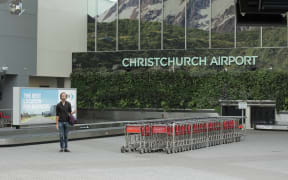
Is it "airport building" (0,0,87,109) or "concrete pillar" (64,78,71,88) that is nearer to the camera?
"airport building" (0,0,87,109)

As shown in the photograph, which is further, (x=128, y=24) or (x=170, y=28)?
(x=128, y=24)

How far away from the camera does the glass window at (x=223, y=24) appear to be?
33156mm

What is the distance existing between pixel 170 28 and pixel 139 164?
74.5ft

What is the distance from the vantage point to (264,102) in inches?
1233

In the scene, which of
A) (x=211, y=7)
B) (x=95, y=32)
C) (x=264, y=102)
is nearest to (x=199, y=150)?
(x=264, y=102)

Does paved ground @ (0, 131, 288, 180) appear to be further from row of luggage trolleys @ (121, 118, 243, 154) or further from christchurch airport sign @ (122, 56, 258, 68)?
christchurch airport sign @ (122, 56, 258, 68)

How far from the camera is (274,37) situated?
105 feet

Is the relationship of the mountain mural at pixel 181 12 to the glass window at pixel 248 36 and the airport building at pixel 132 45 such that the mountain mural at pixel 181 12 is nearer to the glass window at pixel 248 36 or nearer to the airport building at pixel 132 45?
the airport building at pixel 132 45

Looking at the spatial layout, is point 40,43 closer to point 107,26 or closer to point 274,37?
point 107,26

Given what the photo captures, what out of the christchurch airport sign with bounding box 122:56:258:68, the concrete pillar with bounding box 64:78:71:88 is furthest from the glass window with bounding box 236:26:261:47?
the concrete pillar with bounding box 64:78:71:88

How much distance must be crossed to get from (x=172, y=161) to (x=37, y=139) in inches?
283

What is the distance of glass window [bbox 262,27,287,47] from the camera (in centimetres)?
3183

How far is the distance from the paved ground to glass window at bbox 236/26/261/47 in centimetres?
1606

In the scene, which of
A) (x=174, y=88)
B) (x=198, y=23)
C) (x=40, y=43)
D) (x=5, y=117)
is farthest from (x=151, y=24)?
(x=5, y=117)
